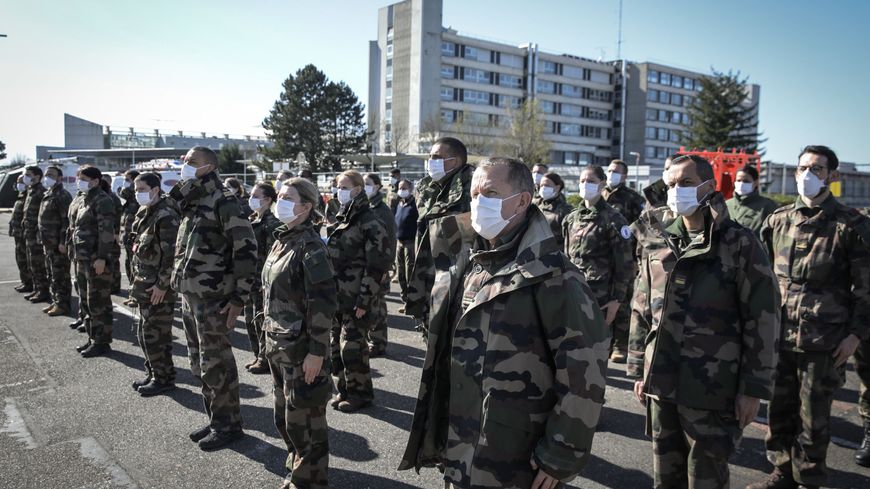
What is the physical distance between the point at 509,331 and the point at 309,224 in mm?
2214

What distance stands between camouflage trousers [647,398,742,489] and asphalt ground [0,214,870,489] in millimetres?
1010

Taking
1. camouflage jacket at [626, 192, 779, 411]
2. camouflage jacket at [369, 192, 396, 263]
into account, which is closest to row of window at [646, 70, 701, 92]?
camouflage jacket at [369, 192, 396, 263]

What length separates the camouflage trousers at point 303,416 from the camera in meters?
3.92

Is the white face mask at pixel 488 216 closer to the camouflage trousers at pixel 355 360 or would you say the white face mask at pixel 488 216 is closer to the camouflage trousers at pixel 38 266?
the camouflage trousers at pixel 355 360

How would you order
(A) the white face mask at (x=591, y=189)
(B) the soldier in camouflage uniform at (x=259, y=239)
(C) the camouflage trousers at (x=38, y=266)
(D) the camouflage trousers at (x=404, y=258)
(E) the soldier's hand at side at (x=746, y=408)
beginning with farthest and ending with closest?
(C) the camouflage trousers at (x=38, y=266) < (D) the camouflage trousers at (x=404, y=258) < (B) the soldier in camouflage uniform at (x=259, y=239) < (A) the white face mask at (x=591, y=189) < (E) the soldier's hand at side at (x=746, y=408)

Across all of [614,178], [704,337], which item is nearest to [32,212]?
[614,178]

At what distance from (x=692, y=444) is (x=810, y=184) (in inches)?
91.9

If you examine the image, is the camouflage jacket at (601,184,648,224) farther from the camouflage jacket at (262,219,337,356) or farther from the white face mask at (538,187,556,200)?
the camouflage jacket at (262,219,337,356)

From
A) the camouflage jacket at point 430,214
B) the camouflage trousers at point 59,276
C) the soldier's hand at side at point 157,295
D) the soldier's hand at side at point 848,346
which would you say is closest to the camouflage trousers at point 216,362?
the soldier's hand at side at point 157,295

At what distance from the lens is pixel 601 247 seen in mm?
6191

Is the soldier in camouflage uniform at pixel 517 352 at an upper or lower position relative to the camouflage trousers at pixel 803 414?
upper

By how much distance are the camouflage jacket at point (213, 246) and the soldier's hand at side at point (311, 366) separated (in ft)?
4.42

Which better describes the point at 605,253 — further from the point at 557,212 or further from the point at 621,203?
the point at 621,203

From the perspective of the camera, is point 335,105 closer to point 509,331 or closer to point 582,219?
point 582,219
